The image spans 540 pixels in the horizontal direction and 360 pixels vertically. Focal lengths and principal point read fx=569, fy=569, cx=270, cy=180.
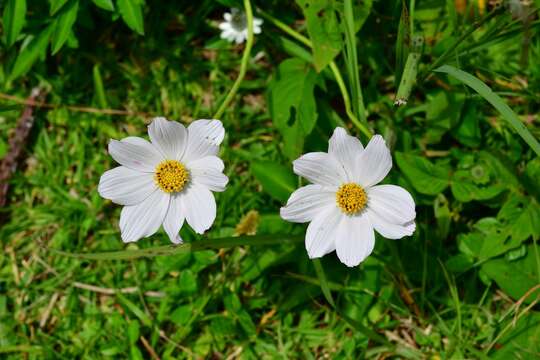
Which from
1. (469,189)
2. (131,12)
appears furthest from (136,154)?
(469,189)

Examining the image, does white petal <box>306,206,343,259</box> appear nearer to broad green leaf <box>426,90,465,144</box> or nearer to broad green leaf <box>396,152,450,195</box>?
broad green leaf <box>396,152,450,195</box>

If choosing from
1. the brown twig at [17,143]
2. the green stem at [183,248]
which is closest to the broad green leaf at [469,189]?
the green stem at [183,248]

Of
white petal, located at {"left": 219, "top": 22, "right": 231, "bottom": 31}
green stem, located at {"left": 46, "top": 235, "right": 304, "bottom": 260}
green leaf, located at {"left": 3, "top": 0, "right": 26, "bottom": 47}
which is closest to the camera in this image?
green stem, located at {"left": 46, "top": 235, "right": 304, "bottom": 260}

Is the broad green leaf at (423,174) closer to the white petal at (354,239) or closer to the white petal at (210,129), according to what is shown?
the white petal at (354,239)

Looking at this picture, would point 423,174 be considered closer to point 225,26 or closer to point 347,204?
point 347,204

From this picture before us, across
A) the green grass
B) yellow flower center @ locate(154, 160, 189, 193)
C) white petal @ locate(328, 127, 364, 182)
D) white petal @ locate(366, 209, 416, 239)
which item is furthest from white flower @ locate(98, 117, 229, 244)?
white petal @ locate(366, 209, 416, 239)

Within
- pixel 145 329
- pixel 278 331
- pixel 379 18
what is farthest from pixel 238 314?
pixel 379 18
